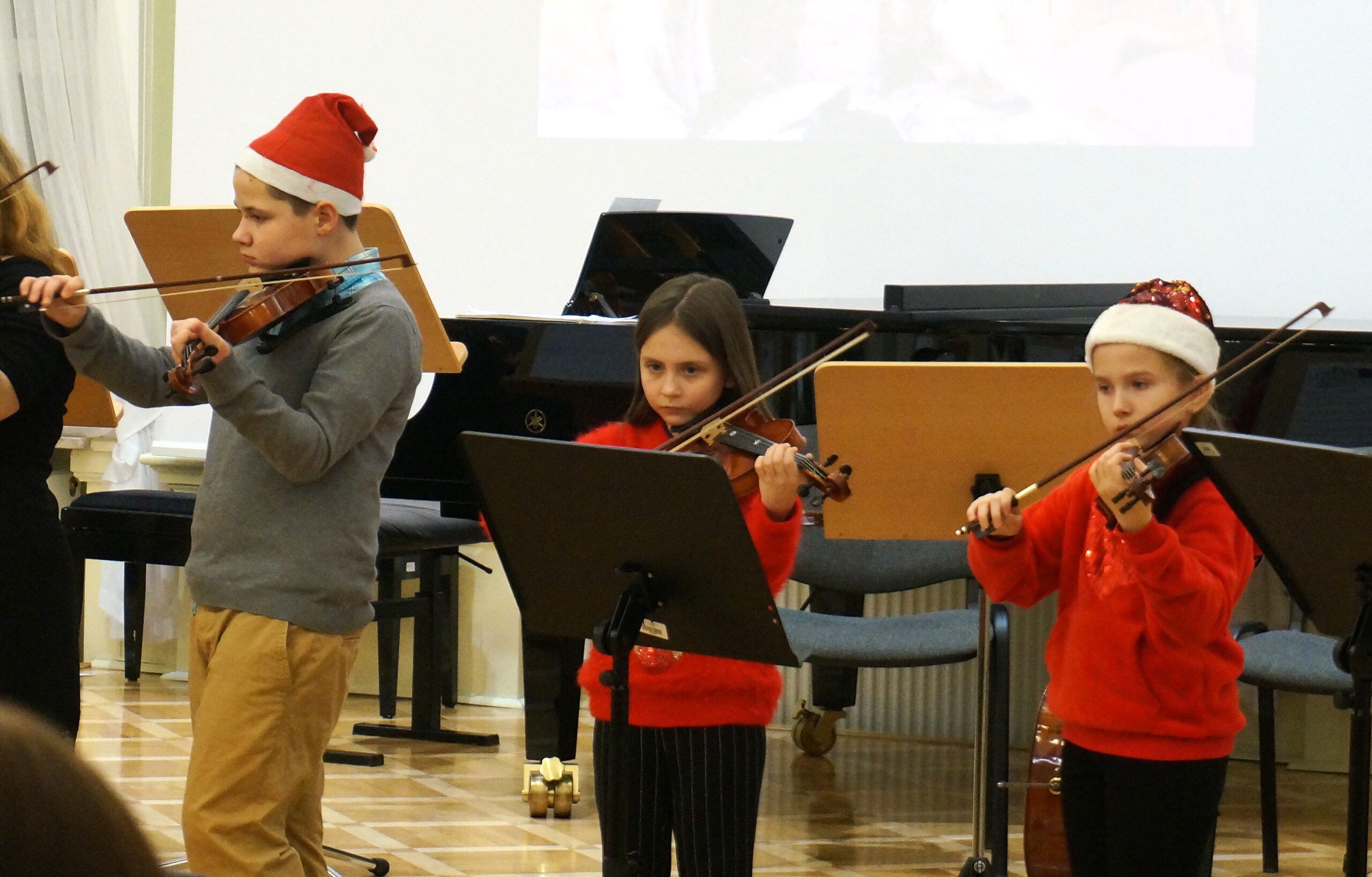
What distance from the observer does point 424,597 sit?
421 centimetres

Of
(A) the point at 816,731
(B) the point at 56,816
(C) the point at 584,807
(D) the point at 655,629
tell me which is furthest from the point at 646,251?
(B) the point at 56,816

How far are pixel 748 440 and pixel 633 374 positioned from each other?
1.32 meters

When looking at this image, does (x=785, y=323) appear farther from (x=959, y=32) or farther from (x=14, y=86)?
(x=14, y=86)

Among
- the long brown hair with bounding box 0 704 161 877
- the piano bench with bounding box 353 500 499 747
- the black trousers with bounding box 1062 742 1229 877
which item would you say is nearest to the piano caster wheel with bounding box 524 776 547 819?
the piano bench with bounding box 353 500 499 747

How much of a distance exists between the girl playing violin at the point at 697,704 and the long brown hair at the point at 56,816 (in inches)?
57.7

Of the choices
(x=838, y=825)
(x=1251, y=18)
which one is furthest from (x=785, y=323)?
(x=1251, y=18)

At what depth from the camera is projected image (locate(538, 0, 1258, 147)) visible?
420cm

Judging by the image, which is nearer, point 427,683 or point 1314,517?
point 1314,517

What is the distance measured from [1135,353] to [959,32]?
2.64 meters

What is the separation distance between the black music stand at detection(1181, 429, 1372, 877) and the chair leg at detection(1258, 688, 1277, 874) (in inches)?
61.6

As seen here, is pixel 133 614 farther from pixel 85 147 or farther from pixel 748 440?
pixel 748 440

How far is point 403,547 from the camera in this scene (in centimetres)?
406

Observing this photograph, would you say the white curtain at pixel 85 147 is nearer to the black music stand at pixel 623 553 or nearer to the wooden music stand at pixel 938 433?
the wooden music stand at pixel 938 433

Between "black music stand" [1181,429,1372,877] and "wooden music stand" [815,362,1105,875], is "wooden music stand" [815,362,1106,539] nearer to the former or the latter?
"wooden music stand" [815,362,1105,875]
